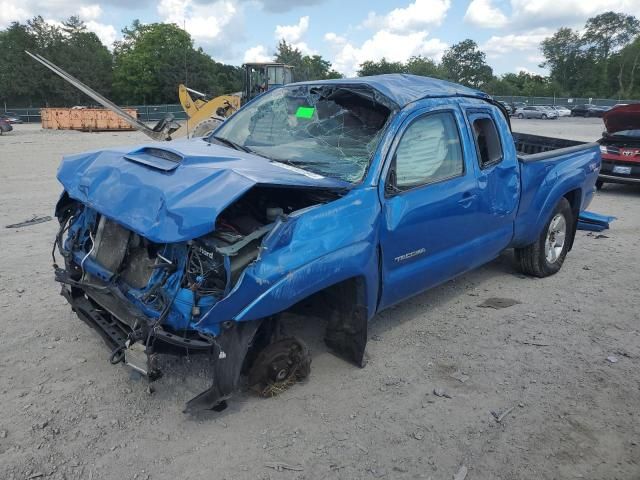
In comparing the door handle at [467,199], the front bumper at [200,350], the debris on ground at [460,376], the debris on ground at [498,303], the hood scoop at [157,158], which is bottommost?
the debris on ground at [460,376]

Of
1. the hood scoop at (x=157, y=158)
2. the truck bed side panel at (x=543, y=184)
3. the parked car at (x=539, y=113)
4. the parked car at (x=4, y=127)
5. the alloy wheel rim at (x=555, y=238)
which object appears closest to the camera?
the hood scoop at (x=157, y=158)

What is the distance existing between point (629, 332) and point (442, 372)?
6.06ft

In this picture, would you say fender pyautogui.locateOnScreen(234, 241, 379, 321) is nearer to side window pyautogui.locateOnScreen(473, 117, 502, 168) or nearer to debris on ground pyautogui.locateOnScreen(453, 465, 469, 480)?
debris on ground pyautogui.locateOnScreen(453, 465, 469, 480)

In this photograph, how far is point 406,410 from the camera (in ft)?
10.8

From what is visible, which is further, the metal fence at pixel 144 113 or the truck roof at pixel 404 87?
the metal fence at pixel 144 113

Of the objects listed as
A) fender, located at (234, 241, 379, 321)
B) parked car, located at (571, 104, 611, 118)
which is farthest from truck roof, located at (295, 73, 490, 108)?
parked car, located at (571, 104, 611, 118)

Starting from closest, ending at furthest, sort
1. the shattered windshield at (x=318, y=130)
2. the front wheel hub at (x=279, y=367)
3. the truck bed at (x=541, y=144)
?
1. the front wheel hub at (x=279, y=367)
2. the shattered windshield at (x=318, y=130)
3. the truck bed at (x=541, y=144)

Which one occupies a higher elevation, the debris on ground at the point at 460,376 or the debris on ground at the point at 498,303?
the debris on ground at the point at 498,303

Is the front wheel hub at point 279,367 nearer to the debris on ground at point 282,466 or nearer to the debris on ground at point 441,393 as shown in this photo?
the debris on ground at point 282,466

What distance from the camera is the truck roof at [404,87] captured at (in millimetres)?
3861

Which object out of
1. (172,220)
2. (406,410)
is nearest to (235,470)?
(406,410)

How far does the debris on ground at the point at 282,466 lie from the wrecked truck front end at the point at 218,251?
445 mm

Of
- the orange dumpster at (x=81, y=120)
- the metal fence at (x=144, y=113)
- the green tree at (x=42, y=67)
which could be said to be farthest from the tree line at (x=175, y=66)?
the orange dumpster at (x=81, y=120)

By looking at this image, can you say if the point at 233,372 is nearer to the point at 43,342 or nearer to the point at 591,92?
the point at 43,342
